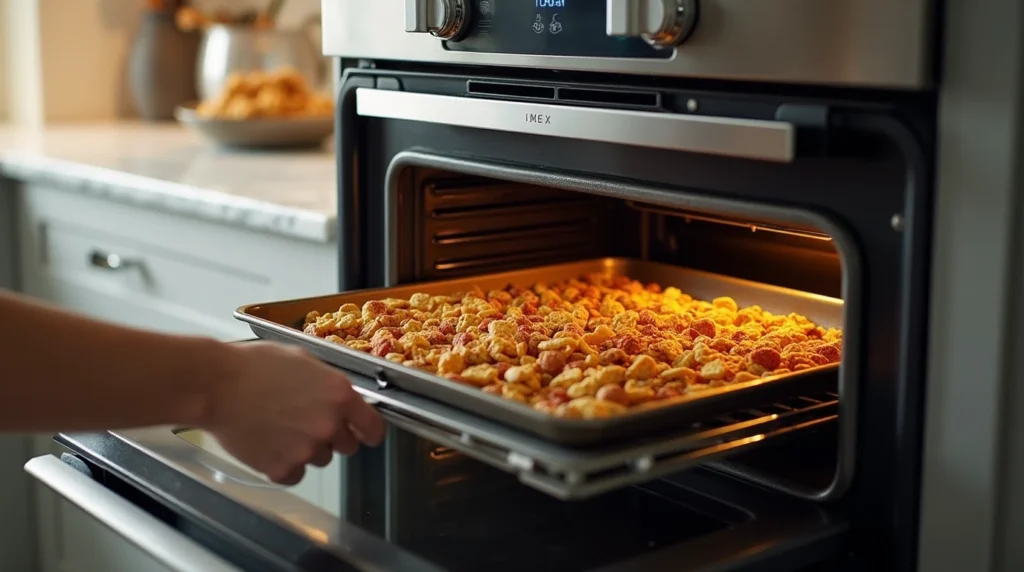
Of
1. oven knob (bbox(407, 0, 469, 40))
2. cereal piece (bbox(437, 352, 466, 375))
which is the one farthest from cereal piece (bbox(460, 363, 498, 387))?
oven knob (bbox(407, 0, 469, 40))

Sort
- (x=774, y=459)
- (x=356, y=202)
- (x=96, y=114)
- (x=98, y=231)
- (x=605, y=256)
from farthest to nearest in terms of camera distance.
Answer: (x=96, y=114) → (x=98, y=231) → (x=605, y=256) → (x=356, y=202) → (x=774, y=459)

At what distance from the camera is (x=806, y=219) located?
843 mm

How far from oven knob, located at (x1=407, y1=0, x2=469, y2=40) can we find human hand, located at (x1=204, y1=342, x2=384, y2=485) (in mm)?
346

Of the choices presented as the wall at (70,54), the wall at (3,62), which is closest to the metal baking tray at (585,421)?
the wall at (70,54)

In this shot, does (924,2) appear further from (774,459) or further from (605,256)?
(605,256)

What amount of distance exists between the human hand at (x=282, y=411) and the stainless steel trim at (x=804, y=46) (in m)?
0.32

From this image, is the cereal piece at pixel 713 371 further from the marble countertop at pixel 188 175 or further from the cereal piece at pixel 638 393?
the marble countertop at pixel 188 175

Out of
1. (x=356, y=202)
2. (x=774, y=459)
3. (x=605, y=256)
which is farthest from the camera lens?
(x=605, y=256)

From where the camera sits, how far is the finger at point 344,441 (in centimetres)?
86

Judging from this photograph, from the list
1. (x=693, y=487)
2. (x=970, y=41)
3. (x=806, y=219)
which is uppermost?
(x=970, y=41)

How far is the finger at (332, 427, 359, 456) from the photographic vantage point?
86 cm

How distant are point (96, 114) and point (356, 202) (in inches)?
79.4

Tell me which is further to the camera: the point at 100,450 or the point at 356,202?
the point at 356,202

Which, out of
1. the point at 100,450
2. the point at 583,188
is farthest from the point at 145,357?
the point at 583,188
